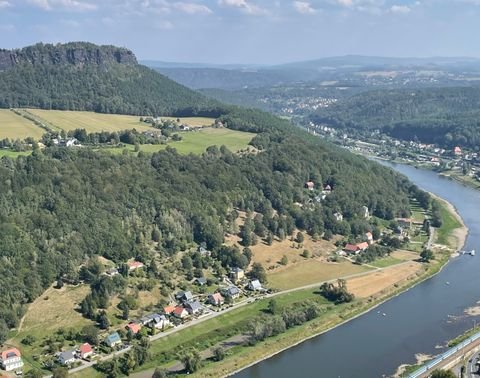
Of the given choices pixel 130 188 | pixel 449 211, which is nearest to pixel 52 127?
pixel 130 188

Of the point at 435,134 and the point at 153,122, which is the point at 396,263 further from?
the point at 435,134

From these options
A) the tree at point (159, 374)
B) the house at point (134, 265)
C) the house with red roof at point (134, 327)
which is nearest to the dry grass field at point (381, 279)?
the house at point (134, 265)

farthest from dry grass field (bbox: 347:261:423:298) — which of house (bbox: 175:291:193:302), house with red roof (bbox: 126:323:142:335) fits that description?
house with red roof (bbox: 126:323:142:335)

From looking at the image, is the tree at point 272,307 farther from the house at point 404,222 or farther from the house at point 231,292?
the house at point 404,222

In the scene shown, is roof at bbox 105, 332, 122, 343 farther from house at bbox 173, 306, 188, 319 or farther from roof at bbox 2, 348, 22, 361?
roof at bbox 2, 348, 22, 361

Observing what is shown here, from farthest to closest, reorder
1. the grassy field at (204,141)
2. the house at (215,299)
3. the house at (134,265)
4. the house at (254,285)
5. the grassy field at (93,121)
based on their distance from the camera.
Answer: the grassy field at (93,121), the grassy field at (204,141), the house at (254,285), the house at (134,265), the house at (215,299)

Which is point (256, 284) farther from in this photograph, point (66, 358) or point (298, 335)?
point (66, 358)
